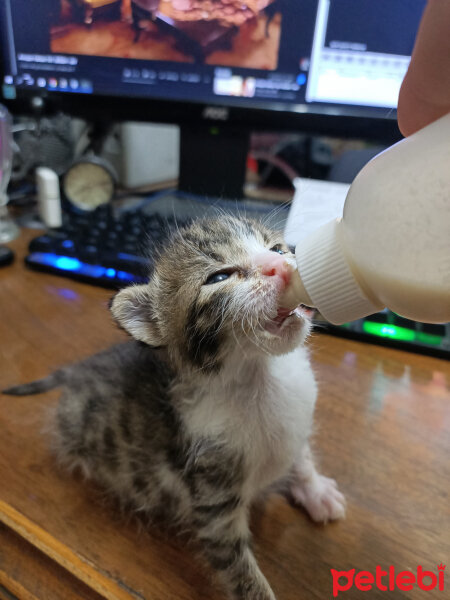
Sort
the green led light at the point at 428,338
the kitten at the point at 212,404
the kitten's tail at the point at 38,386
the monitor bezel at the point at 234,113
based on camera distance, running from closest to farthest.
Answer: the kitten at the point at 212,404 → the kitten's tail at the point at 38,386 → the green led light at the point at 428,338 → the monitor bezel at the point at 234,113

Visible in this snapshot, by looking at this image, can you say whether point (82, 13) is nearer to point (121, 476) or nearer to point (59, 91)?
point (59, 91)

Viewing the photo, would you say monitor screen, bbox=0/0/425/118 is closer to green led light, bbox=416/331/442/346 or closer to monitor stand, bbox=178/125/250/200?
monitor stand, bbox=178/125/250/200

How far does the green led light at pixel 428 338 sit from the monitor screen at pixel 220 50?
474 millimetres

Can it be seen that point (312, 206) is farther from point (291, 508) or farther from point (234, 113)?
point (291, 508)

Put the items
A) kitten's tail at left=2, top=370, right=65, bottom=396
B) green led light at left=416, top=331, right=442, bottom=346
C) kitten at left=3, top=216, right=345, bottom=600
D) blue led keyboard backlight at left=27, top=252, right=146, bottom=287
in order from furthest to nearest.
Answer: blue led keyboard backlight at left=27, top=252, right=146, bottom=287 → green led light at left=416, top=331, right=442, bottom=346 → kitten's tail at left=2, top=370, right=65, bottom=396 → kitten at left=3, top=216, right=345, bottom=600

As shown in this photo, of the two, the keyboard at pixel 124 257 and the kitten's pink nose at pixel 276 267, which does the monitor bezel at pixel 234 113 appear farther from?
the kitten's pink nose at pixel 276 267

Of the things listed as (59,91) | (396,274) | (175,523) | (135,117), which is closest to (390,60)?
(135,117)

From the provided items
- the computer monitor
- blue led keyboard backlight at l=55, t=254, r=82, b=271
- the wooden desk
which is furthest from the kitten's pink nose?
the computer monitor

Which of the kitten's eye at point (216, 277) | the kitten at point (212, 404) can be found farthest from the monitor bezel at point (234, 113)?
the kitten's eye at point (216, 277)

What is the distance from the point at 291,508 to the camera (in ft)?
1.75

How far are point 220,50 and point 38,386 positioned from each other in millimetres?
733

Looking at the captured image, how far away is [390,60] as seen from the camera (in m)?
0.94

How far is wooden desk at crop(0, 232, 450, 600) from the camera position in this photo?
435 millimetres

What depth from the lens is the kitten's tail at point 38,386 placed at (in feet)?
2.09
